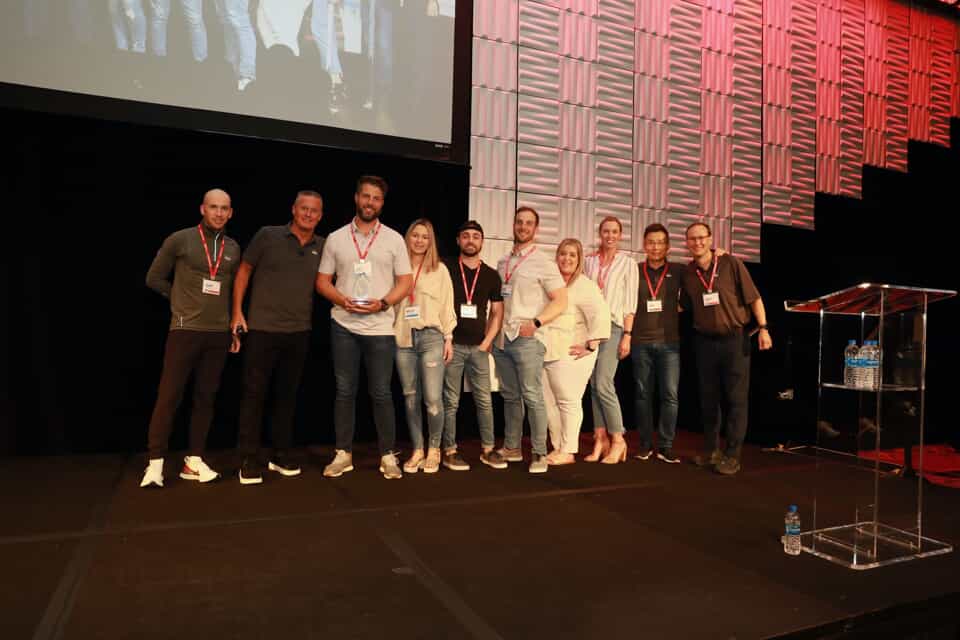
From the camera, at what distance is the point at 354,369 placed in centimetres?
358

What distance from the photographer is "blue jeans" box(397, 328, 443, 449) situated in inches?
147

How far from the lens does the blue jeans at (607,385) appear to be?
4.21 metres

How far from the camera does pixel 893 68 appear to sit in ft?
22.9

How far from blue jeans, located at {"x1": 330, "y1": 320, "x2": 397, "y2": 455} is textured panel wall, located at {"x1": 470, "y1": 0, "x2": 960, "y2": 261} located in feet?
5.95

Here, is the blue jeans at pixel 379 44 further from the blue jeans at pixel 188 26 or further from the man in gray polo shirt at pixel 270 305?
the man in gray polo shirt at pixel 270 305

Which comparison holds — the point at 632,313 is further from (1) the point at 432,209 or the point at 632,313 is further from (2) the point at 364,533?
(2) the point at 364,533

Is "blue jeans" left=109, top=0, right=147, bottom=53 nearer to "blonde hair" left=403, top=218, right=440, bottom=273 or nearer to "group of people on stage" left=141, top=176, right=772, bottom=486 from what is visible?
"group of people on stage" left=141, top=176, right=772, bottom=486

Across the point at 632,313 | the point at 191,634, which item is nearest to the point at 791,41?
the point at 632,313

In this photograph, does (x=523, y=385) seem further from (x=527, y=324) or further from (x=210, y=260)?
(x=210, y=260)

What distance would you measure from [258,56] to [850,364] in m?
3.97

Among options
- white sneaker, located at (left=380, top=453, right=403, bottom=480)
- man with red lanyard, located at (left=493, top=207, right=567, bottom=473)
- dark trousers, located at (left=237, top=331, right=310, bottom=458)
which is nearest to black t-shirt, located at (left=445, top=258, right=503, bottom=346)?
man with red lanyard, located at (left=493, top=207, right=567, bottom=473)

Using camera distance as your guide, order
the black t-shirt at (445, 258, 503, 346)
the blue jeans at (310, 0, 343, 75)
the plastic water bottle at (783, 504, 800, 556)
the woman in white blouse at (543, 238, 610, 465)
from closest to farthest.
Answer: the plastic water bottle at (783, 504, 800, 556) < the black t-shirt at (445, 258, 503, 346) < the woman in white blouse at (543, 238, 610, 465) < the blue jeans at (310, 0, 343, 75)

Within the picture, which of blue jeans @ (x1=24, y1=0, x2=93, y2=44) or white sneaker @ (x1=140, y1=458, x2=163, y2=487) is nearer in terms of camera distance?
white sneaker @ (x1=140, y1=458, x2=163, y2=487)

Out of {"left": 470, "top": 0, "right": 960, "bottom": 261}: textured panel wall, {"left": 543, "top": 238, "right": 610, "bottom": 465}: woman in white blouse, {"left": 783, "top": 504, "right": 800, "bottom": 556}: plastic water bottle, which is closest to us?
{"left": 783, "top": 504, "right": 800, "bottom": 556}: plastic water bottle
